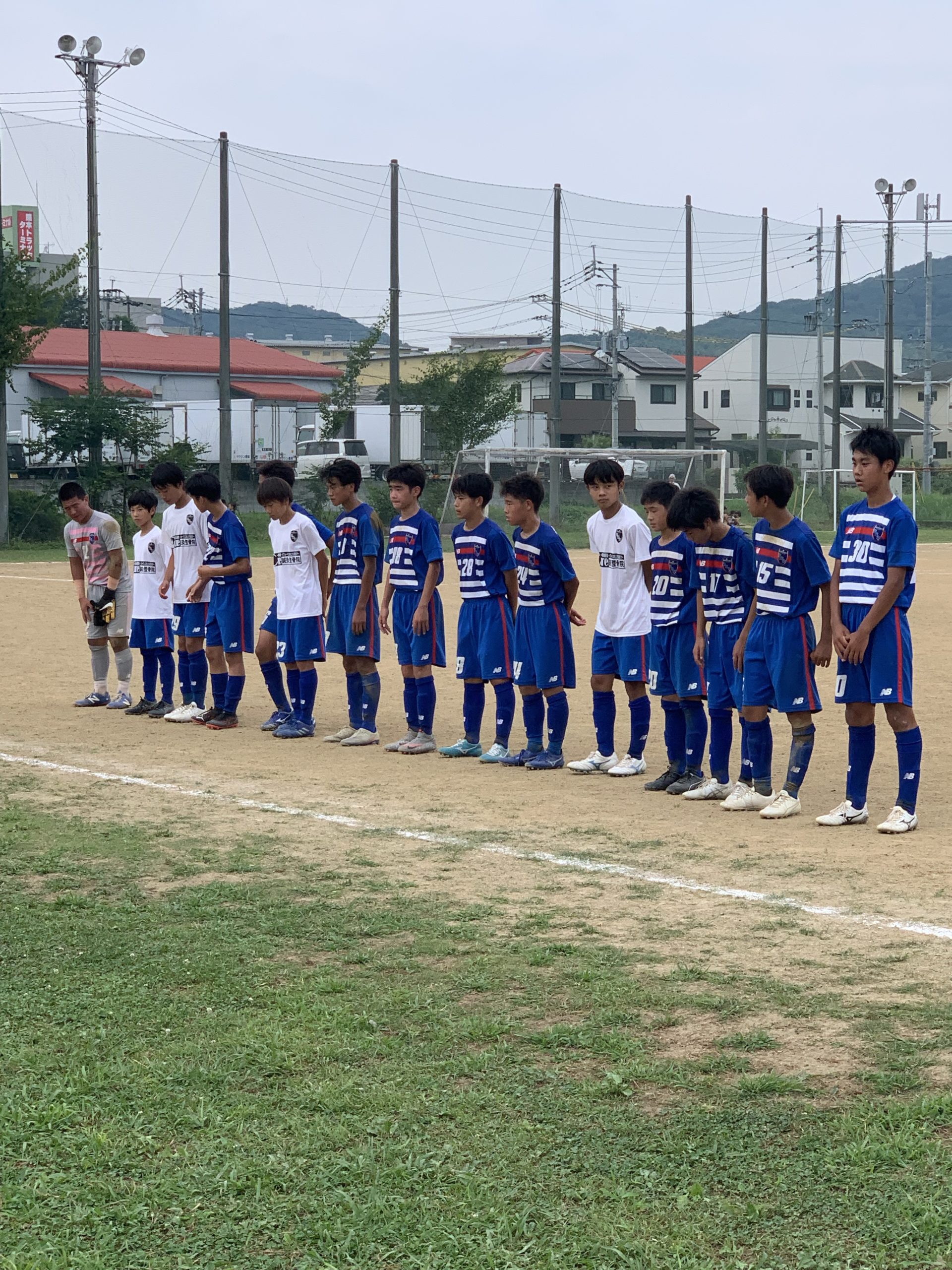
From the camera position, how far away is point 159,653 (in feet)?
35.9

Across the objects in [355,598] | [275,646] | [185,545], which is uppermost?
[185,545]

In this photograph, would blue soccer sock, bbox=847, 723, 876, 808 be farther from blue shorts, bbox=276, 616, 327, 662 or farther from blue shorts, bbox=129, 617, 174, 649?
blue shorts, bbox=129, 617, 174, 649

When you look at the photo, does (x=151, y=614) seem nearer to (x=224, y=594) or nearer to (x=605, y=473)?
(x=224, y=594)

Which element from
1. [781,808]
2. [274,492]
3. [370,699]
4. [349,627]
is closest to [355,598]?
[349,627]

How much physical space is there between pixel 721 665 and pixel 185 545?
456 centimetres

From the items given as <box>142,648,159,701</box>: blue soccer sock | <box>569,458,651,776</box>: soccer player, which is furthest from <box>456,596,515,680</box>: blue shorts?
<box>142,648,159,701</box>: blue soccer sock

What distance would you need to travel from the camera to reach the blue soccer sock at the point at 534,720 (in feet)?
28.9

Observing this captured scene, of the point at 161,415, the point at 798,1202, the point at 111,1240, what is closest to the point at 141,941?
the point at 111,1240

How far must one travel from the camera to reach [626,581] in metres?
8.38

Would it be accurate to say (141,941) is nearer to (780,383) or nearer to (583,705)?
(583,705)

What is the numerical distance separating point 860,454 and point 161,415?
129ft

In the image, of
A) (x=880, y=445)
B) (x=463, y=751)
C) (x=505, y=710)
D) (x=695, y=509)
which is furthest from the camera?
(x=463, y=751)

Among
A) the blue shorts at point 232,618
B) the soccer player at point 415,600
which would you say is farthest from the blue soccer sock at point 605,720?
the blue shorts at point 232,618

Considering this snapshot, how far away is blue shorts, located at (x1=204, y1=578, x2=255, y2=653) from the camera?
10172mm
